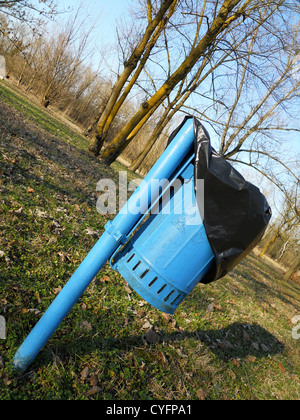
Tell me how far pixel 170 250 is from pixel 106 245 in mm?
399

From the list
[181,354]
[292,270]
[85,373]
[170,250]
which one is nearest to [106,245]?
[170,250]

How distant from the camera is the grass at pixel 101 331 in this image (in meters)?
2.01

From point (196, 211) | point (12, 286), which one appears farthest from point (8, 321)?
point (196, 211)

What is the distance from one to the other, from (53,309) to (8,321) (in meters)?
0.65

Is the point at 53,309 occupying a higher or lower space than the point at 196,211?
lower

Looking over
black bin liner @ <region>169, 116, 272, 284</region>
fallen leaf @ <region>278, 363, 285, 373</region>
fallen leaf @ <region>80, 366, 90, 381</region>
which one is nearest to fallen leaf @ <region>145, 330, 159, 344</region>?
fallen leaf @ <region>80, 366, 90, 381</region>

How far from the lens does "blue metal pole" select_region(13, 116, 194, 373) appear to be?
157cm

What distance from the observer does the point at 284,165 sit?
A: 11.9 metres

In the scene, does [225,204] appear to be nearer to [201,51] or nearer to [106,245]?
[106,245]

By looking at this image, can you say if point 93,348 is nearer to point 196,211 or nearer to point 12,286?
point 12,286

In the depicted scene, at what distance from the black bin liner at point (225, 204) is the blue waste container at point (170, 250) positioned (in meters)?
0.08

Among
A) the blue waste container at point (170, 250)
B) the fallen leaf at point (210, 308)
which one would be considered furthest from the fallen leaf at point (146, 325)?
the fallen leaf at point (210, 308)
